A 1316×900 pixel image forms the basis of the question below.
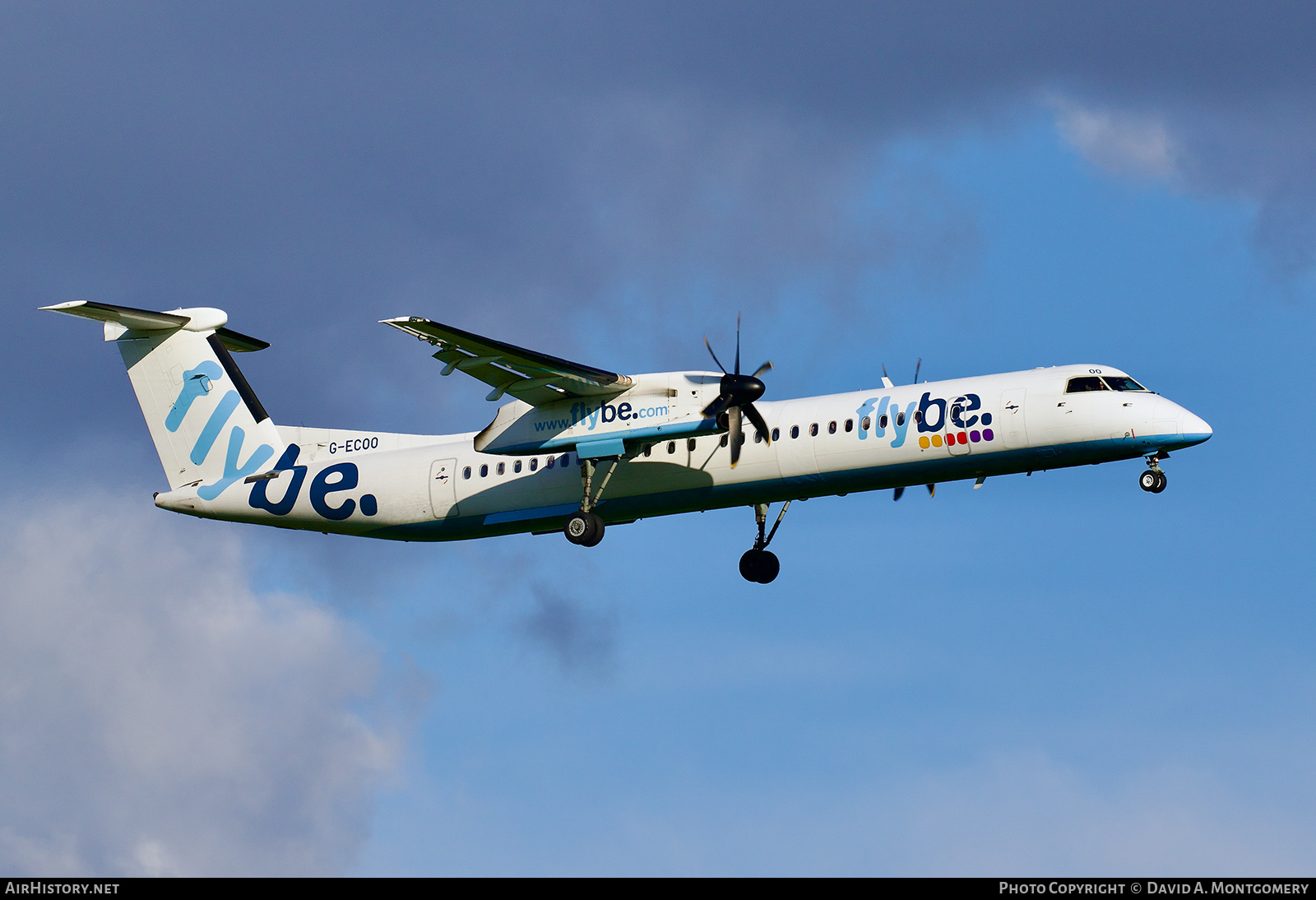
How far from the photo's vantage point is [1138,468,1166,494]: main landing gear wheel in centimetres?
2612

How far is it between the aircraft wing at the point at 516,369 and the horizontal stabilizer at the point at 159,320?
28.3ft

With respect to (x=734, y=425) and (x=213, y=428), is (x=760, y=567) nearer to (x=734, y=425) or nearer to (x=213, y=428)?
(x=734, y=425)

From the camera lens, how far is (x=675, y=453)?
2973 cm

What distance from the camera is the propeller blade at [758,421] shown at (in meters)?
28.1

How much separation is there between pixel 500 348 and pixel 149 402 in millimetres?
10615

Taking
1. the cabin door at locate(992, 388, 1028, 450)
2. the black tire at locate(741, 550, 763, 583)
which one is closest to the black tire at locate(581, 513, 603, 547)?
the black tire at locate(741, 550, 763, 583)

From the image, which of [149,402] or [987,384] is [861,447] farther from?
[149,402]

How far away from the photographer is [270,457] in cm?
3297

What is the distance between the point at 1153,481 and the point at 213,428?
20.4 metres

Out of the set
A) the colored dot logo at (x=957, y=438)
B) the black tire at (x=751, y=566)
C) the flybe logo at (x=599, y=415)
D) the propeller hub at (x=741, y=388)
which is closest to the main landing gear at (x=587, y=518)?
the flybe logo at (x=599, y=415)

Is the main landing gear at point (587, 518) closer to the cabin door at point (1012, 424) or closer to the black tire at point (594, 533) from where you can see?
the black tire at point (594, 533)

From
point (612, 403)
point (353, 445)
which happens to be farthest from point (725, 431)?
point (353, 445)
